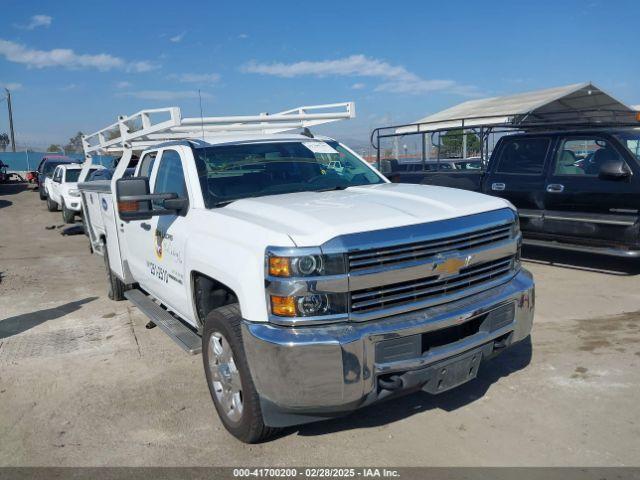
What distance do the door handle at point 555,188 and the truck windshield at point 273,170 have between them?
12.6 ft

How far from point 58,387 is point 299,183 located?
8.38ft

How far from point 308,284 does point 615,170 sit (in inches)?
222

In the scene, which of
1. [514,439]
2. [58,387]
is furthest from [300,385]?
[58,387]

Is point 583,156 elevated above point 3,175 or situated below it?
above

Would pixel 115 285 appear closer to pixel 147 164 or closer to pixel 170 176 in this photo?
pixel 147 164

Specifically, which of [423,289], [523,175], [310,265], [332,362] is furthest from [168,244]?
[523,175]

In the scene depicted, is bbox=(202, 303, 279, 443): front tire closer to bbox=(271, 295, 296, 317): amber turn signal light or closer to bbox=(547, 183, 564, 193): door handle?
bbox=(271, 295, 296, 317): amber turn signal light

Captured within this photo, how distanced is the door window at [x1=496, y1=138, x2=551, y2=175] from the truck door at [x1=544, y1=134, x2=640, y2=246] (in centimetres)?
24

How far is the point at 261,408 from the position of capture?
3.19 meters

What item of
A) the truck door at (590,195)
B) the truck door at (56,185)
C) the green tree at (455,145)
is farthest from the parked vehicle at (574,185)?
the truck door at (56,185)

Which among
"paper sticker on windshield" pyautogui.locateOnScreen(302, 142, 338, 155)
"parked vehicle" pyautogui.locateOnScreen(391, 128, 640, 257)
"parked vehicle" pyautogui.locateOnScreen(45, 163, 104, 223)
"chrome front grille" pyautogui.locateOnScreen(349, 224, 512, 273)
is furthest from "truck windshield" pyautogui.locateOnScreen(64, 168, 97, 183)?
"chrome front grille" pyautogui.locateOnScreen(349, 224, 512, 273)

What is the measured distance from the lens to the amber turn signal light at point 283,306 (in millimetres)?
2961

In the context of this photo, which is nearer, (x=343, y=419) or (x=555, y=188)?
(x=343, y=419)

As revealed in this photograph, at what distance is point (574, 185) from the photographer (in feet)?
24.7
